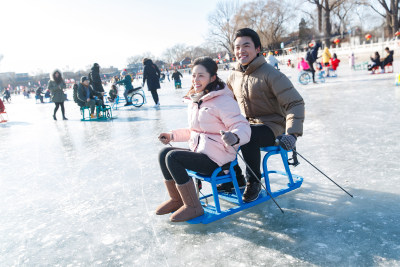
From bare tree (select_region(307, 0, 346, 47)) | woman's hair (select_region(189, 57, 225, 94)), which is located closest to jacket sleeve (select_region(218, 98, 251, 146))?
woman's hair (select_region(189, 57, 225, 94))

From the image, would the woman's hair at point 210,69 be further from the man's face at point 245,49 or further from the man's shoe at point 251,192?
the man's shoe at point 251,192

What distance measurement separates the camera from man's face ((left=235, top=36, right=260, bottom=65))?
266 centimetres

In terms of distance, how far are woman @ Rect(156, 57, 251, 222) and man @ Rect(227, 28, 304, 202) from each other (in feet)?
0.88

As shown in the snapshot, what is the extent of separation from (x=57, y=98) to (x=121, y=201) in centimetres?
822

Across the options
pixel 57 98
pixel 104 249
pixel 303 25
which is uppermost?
pixel 303 25

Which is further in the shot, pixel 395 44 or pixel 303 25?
pixel 303 25

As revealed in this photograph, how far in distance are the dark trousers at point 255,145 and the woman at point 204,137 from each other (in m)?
0.17

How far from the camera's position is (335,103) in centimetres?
755

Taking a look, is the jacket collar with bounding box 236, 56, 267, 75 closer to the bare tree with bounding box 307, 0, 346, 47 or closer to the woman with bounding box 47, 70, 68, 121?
the woman with bounding box 47, 70, 68, 121

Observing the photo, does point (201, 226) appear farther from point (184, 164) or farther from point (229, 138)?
point (229, 138)

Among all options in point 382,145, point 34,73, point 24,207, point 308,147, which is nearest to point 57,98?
point 24,207

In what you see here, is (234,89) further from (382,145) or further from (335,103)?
(335,103)

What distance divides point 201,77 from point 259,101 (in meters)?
0.55

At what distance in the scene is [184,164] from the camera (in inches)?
91.4
